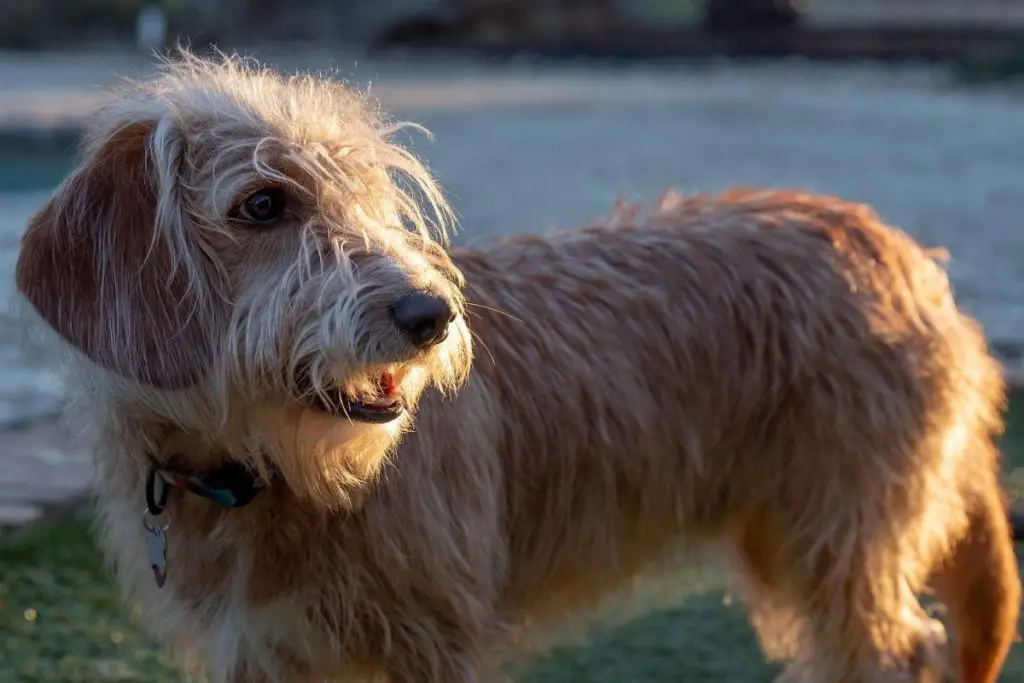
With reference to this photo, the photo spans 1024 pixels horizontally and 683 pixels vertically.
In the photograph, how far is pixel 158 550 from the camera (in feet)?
10.6

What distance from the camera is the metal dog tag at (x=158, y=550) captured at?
3.24 metres

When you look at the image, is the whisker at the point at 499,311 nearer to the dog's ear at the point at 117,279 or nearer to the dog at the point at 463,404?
the dog at the point at 463,404

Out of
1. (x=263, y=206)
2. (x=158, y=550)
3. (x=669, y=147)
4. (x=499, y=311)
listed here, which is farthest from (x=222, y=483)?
(x=669, y=147)

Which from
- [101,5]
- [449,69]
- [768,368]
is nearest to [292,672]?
[768,368]

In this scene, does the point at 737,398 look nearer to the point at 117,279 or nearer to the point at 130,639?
the point at 117,279

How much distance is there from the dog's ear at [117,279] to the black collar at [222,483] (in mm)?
244

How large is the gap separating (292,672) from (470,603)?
1.47 feet

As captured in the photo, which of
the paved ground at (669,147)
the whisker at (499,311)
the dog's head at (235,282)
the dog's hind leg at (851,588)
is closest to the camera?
the dog's head at (235,282)

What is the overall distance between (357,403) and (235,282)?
39cm

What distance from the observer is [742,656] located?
15.6ft

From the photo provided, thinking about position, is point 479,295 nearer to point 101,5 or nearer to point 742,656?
point 742,656

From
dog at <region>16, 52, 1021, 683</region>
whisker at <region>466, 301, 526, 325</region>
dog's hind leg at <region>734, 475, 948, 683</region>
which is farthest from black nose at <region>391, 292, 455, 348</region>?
dog's hind leg at <region>734, 475, 948, 683</region>

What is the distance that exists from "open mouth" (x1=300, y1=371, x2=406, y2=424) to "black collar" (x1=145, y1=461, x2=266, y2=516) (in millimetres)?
273

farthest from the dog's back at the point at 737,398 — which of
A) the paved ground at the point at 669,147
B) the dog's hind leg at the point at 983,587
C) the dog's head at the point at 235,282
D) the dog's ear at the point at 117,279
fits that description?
the paved ground at the point at 669,147
